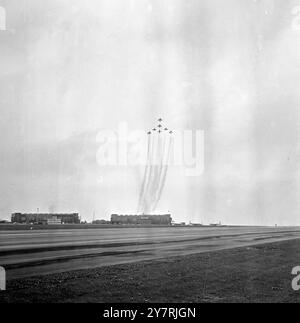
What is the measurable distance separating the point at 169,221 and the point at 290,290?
140 m

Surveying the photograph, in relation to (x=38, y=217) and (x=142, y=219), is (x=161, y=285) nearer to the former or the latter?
(x=38, y=217)

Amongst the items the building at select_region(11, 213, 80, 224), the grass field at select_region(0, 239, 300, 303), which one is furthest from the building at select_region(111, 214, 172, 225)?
the grass field at select_region(0, 239, 300, 303)

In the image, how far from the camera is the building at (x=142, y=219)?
5915 inches

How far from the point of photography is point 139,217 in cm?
15412

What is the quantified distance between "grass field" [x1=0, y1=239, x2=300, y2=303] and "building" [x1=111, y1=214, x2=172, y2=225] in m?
132

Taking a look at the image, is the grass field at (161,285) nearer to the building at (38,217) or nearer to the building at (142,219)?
the building at (38,217)

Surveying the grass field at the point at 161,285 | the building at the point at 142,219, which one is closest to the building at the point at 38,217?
the building at the point at 142,219

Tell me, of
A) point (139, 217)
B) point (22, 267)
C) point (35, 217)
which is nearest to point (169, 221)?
point (139, 217)

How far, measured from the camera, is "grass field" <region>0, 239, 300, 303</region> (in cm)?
1188

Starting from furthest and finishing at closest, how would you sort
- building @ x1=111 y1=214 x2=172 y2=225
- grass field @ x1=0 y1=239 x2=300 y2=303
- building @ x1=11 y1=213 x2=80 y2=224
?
building @ x1=111 y1=214 x2=172 y2=225 < building @ x1=11 y1=213 x2=80 y2=224 < grass field @ x1=0 y1=239 x2=300 y2=303

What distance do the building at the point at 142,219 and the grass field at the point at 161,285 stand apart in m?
132

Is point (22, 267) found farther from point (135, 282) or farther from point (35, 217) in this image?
point (35, 217)

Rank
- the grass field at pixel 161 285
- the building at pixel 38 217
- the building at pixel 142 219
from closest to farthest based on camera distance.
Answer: the grass field at pixel 161 285 → the building at pixel 38 217 → the building at pixel 142 219

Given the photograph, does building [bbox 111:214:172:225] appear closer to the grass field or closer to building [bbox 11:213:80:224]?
building [bbox 11:213:80:224]
